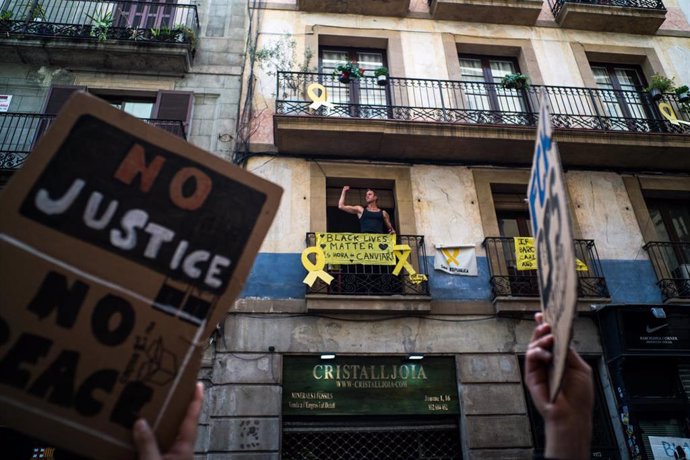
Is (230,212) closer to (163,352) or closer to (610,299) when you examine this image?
(163,352)

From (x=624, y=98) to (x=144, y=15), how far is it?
12.0 meters

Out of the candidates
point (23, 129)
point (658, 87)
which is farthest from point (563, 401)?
point (658, 87)

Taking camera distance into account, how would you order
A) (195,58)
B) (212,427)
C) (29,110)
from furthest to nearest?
(195,58) < (29,110) < (212,427)

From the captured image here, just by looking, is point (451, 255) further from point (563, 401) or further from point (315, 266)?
point (563, 401)

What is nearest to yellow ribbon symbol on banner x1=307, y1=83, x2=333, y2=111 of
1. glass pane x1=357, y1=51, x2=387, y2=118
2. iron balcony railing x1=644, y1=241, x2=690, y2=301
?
glass pane x1=357, y1=51, x2=387, y2=118

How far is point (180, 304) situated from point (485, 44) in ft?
38.8

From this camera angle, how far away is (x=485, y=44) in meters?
11.8

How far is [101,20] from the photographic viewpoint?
10.6 metres

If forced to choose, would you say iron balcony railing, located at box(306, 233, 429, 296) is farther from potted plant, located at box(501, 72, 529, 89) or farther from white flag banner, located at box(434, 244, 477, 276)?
potted plant, located at box(501, 72, 529, 89)

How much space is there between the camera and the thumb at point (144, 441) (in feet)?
5.73

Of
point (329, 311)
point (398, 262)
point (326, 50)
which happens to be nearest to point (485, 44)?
point (326, 50)

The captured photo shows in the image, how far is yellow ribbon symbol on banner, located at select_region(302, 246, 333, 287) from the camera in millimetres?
8141

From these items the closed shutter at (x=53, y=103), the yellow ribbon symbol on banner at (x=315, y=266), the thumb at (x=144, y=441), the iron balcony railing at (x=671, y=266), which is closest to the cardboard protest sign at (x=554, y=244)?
the thumb at (x=144, y=441)

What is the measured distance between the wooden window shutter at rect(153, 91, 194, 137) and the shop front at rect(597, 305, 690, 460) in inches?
358
